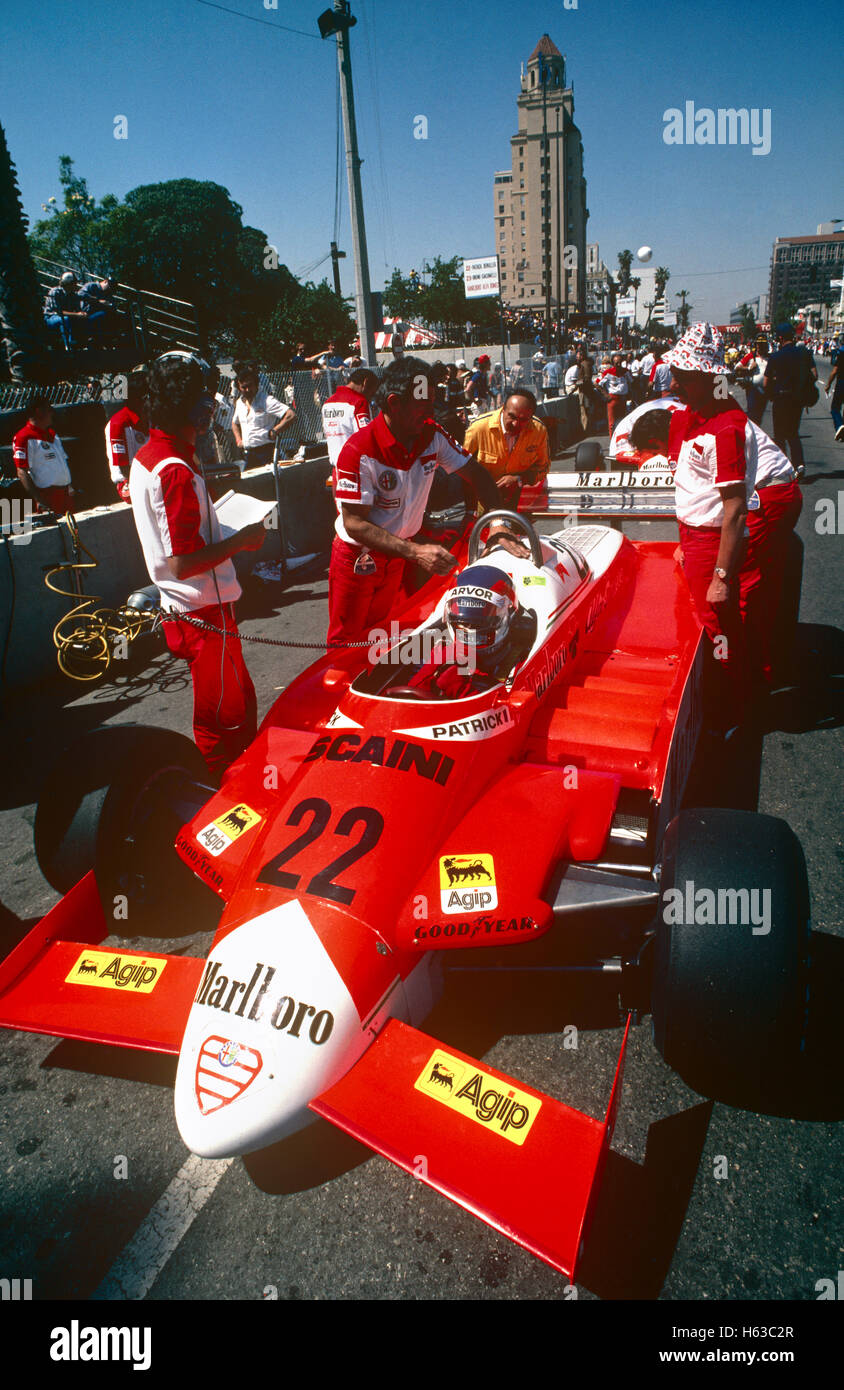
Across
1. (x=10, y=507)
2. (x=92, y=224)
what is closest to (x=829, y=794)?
(x=10, y=507)

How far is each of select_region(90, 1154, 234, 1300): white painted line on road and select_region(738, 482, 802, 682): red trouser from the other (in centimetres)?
352

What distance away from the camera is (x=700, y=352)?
367 centimetres

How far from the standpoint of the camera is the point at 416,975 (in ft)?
7.40

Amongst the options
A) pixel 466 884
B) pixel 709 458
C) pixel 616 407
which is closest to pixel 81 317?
pixel 616 407

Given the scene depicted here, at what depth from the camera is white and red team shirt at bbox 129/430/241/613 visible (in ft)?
9.65

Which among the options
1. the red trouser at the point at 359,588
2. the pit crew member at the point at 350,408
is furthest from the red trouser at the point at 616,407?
the red trouser at the point at 359,588

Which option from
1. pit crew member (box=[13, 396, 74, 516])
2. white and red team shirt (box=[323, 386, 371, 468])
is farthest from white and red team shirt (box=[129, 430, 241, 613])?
white and red team shirt (box=[323, 386, 371, 468])

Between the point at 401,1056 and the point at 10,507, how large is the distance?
694 cm

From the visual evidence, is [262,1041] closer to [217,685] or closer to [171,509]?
[217,685]

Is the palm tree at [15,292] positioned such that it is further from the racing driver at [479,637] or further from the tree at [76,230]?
the tree at [76,230]

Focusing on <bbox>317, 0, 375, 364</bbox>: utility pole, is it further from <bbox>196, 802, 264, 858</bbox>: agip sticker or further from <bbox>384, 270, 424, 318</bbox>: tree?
<bbox>384, 270, 424, 318</bbox>: tree

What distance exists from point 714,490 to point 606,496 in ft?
5.03

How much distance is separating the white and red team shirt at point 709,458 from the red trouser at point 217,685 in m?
2.43
